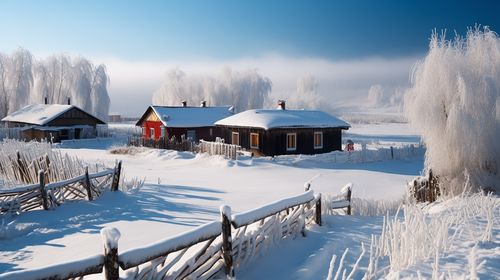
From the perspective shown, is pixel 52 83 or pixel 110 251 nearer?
pixel 110 251

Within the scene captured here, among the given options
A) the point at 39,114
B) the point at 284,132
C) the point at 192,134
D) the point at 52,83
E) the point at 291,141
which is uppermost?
the point at 52,83

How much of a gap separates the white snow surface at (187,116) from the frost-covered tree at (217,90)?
1283 inches

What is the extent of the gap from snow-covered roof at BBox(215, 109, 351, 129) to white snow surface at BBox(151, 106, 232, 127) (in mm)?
5595

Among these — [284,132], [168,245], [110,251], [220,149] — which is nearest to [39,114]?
[220,149]

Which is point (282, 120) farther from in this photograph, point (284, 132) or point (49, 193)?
point (49, 193)

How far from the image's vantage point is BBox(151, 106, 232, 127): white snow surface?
115ft

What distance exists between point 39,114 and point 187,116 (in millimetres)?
18644

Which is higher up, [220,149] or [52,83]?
[52,83]

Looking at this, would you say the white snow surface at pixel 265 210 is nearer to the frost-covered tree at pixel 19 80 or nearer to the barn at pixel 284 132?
the barn at pixel 284 132

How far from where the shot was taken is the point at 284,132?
2727 cm

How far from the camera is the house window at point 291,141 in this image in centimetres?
2745

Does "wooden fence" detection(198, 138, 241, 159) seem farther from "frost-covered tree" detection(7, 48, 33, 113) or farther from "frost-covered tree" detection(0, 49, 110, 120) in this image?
"frost-covered tree" detection(7, 48, 33, 113)

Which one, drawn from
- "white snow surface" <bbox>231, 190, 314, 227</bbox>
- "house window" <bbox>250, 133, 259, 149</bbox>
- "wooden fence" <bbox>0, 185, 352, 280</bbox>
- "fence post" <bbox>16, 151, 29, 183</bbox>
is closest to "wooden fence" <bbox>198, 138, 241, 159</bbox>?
"house window" <bbox>250, 133, 259, 149</bbox>

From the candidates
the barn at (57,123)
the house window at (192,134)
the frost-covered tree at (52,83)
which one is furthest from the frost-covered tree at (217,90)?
the house window at (192,134)
